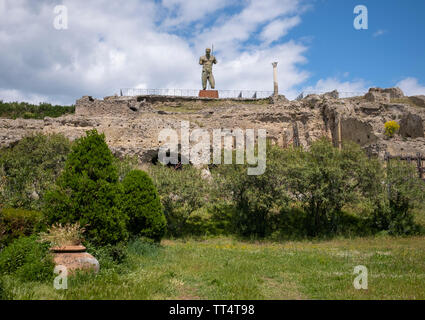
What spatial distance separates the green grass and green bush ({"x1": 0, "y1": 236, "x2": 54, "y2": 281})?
29981mm

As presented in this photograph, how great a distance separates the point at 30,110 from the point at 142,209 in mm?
29701

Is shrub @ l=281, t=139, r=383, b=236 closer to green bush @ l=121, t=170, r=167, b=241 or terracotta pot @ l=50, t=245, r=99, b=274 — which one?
green bush @ l=121, t=170, r=167, b=241

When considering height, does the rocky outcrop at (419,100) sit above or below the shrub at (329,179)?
above

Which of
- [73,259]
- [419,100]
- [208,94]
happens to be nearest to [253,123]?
[208,94]

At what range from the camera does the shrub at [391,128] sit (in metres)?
27.3

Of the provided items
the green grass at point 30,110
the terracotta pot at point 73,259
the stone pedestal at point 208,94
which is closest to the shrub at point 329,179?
the terracotta pot at point 73,259

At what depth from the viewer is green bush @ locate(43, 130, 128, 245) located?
8531 mm

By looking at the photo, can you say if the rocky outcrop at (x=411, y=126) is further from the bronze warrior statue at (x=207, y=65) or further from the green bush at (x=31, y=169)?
the green bush at (x=31, y=169)

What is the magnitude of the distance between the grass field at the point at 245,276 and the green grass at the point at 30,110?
28.6 meters

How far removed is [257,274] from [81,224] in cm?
440

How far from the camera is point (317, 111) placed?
30703mm
